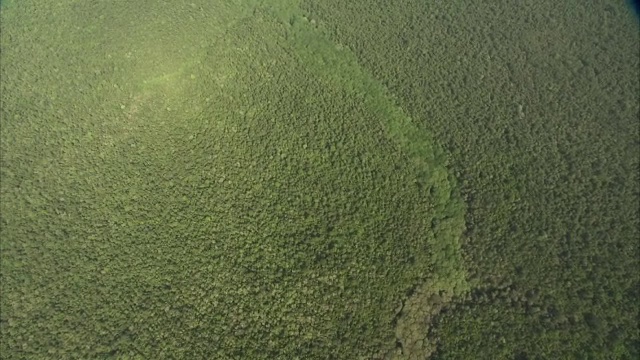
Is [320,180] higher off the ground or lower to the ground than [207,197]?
higher

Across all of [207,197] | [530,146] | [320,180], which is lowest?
[207,197]

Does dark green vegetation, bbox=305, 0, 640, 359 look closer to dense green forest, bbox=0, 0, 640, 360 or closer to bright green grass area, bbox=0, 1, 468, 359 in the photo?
dense green forest, bbox=0, 0, 640, 360

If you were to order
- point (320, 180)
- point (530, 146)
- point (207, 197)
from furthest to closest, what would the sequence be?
point (530, 146) → point (320, 180) → point (207, 197)

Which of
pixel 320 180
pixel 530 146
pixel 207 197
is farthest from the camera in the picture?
pixel 530 146

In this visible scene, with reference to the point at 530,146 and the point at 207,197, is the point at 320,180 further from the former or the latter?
the point at 530,146

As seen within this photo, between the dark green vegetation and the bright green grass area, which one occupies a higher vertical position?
the dark green vegetation

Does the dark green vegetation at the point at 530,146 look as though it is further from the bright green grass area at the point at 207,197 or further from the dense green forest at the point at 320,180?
the bright green grass area at the point at 207,197

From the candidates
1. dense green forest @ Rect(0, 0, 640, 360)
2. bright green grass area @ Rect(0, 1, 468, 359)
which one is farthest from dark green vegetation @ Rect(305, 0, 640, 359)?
bright green grass area @ Rect(0, 1, 468, 359)

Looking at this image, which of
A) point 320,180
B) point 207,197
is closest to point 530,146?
point 320,180
